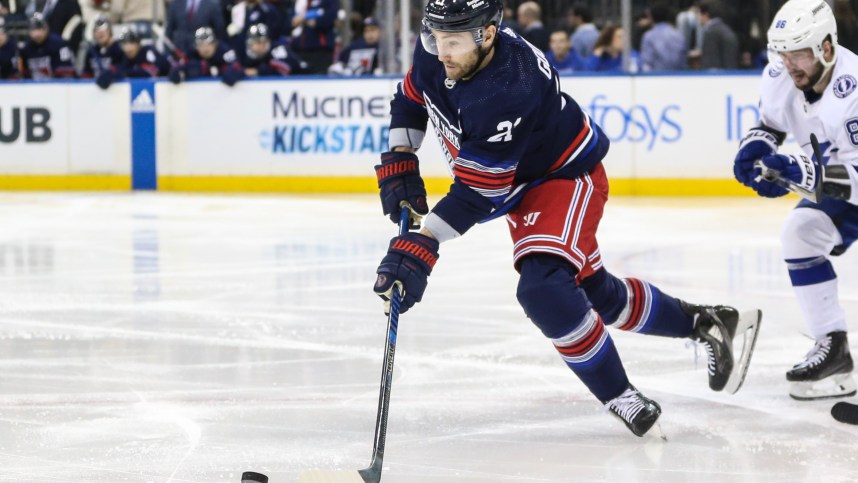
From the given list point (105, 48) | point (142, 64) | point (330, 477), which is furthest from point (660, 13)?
point (330, 477)

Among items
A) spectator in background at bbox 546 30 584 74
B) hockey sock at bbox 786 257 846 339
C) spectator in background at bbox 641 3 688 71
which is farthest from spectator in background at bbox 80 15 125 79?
hockey sock at bbox 786 257 846 339

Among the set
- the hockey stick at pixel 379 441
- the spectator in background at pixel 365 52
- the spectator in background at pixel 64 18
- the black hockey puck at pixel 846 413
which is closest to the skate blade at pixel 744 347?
the black hockey puck at pixel 846 413

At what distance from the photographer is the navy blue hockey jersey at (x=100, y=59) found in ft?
35.3

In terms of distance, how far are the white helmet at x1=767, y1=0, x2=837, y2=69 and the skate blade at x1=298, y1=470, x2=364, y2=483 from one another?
1561mm

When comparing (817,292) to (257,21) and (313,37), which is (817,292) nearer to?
(313,37)

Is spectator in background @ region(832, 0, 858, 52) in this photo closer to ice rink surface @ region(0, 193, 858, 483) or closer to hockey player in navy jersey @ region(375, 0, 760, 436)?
ice rink surface @ region(0, 193, 858, 483)

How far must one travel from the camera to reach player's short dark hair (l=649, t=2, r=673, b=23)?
31.3ft

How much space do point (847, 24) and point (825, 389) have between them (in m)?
5.61

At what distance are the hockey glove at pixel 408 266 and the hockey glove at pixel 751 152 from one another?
96cm

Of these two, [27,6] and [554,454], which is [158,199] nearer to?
[27,6]

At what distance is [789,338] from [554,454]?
164 centimetres

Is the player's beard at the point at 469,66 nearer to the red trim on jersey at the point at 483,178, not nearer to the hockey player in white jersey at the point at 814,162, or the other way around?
the red trim on jersey at the point at 483,178

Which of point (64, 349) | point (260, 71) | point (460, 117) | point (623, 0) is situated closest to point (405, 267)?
point (460, 117)

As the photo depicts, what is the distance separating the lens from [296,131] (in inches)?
409
